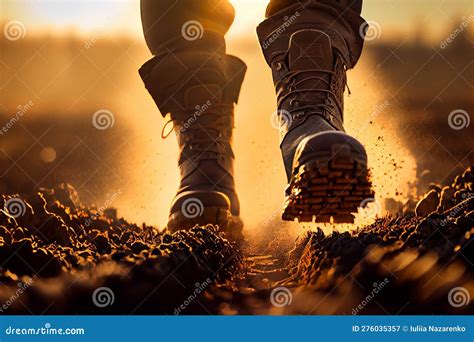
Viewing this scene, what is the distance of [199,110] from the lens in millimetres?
3238

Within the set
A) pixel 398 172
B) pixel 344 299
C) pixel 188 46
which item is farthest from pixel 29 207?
pixel 398 172

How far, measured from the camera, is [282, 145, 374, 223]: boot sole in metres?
1.95

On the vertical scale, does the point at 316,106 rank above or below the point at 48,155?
above

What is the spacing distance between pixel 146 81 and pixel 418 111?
9.03ft

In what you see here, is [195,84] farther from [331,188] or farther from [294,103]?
[331,188]

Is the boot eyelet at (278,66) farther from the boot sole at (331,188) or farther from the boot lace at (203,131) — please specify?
the boot sole at (331,188)

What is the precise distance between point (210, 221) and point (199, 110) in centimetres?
79

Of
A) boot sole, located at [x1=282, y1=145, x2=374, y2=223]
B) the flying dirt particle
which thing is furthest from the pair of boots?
the flying dirt particle

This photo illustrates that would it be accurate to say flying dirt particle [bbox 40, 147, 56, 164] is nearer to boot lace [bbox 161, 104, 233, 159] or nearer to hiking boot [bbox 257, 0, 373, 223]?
boot lace [bbox 161, 104, 233, 159]

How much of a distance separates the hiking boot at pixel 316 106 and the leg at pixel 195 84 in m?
0.59

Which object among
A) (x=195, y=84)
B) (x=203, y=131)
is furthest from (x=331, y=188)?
(x=195, y=84)

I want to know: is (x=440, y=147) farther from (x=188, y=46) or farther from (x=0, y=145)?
(x=0, y=145)

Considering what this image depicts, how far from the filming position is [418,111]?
4781mm

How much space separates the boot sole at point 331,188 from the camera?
1954 millimetres
